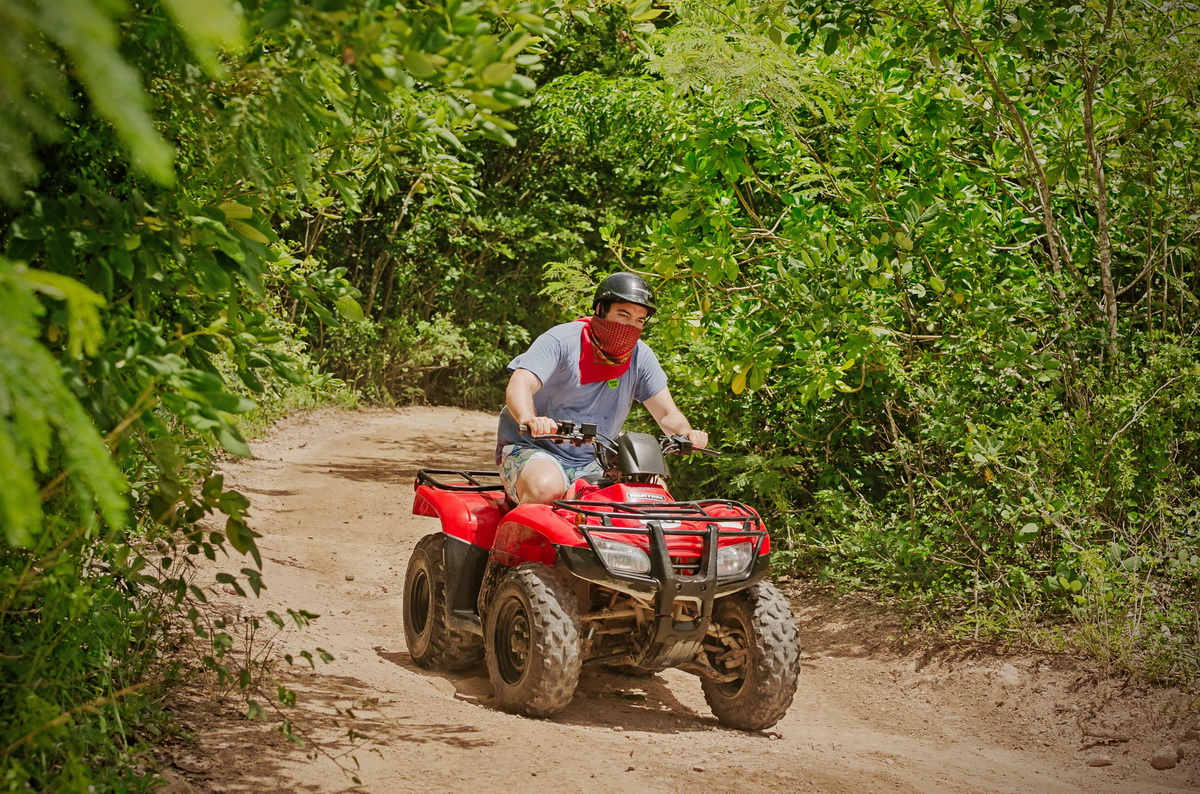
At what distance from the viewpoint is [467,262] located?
76.5ft

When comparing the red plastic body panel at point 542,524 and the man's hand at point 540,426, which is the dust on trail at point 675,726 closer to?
the red plastic body panel at point 542,524

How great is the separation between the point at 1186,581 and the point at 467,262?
18921 mm

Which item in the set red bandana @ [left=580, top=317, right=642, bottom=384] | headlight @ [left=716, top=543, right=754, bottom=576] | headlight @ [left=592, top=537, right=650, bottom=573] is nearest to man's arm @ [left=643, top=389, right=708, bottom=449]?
red bandana @ [left=580, top=317, right=642, bottom=384]

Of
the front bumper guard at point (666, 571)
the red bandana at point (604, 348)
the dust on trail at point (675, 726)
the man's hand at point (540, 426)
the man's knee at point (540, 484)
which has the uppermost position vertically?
the red bandana at point (604, 348)

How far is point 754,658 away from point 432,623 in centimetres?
183

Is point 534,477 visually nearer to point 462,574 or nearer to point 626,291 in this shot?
point 462,574

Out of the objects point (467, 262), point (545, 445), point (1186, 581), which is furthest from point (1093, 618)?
point (467, 262)

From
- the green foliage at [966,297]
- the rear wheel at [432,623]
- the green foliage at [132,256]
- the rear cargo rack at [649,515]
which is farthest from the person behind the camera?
the green foliage at [966,297]

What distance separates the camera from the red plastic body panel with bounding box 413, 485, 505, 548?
218 inches

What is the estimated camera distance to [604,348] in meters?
5.46

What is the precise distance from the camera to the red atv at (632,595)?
15.1 ft

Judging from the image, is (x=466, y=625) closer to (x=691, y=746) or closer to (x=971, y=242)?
(x=691, y=746)

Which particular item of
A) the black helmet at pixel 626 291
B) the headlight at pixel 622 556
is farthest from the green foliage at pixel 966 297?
the headlight at pixel 622 556

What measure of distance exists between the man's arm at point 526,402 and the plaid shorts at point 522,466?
0.66ft
